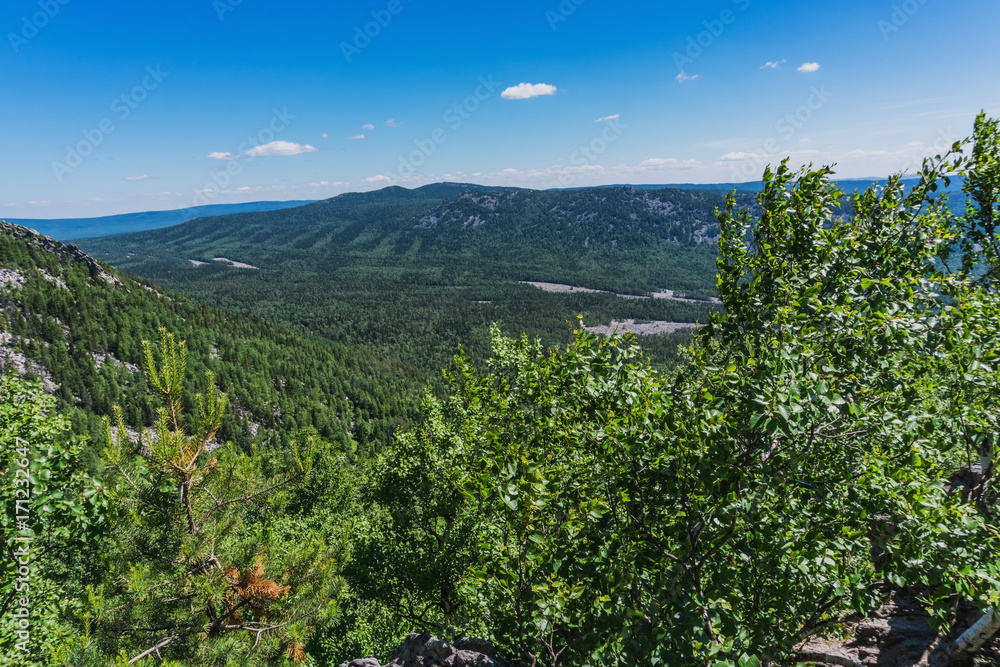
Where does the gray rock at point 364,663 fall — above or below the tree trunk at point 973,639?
below

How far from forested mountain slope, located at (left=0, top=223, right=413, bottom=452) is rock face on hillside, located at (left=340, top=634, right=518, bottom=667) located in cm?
11222

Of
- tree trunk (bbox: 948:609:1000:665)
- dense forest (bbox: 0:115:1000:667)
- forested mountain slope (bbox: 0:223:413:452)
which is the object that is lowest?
forested mountain slope (bbox: 0:223:413:452)

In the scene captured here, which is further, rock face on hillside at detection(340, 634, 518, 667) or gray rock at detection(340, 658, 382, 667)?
gray rock at detection(340, 658, 382, 667)

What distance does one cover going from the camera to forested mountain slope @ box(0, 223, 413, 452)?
13900 centimetres

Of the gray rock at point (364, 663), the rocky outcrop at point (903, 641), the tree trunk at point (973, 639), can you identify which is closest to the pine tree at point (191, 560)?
the gray rock at point (364, 663)

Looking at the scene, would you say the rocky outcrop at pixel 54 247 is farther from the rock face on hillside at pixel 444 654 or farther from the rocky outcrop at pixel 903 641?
the rocky outcrop at pixel 903 641

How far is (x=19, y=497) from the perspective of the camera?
7371mm

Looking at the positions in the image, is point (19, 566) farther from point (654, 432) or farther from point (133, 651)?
point (654, 432)

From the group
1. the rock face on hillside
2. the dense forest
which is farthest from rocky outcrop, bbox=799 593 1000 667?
the rock face on hillside

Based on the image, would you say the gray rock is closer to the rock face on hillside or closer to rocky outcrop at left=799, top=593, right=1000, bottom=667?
the rock face on hillside

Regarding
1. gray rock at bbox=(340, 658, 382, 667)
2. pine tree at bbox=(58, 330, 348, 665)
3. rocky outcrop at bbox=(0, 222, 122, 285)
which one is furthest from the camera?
rocky outcrop at bbox=(0, 222, 122, 285)

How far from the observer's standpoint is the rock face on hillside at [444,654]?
1129 cm

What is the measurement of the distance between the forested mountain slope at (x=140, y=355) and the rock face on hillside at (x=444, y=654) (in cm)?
11222

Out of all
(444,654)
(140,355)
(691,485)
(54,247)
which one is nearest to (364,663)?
(444,654)
